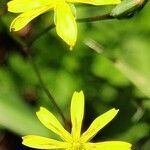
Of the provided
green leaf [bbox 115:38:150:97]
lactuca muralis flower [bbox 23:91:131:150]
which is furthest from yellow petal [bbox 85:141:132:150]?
green leaf [bbox 115:38:150:97]

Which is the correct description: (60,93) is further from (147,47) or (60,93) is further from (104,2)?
(104,2)

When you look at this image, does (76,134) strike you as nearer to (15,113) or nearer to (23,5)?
(15,113)

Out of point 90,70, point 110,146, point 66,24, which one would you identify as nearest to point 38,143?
point 110,146

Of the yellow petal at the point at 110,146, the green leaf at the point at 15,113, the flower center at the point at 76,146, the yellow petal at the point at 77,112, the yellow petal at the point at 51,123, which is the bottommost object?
the flower center at the point at 76,146

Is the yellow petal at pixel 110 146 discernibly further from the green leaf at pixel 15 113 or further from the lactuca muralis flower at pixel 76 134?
the green leaf at pixel 15 113

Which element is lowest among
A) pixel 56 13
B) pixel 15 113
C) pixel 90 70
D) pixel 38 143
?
pixel 38 143

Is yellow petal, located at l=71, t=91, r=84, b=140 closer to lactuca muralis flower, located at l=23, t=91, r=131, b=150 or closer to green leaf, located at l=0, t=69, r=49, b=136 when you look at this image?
lactuca muralis flower, located at l=23, t=91, r=131, b=150

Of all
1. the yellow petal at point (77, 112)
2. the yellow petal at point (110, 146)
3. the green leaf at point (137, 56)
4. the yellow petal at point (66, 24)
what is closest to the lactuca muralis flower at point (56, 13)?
the yellow petal at point (66, 24)
